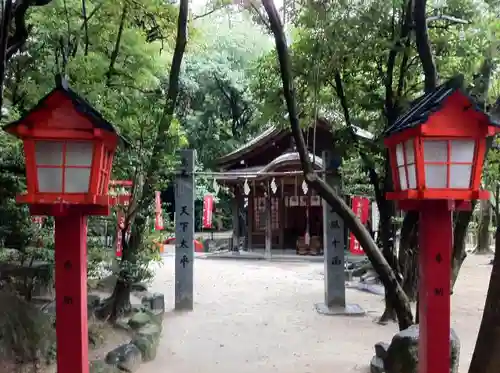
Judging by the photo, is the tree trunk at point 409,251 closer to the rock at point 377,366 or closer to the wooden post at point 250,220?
the rock at point 377,366

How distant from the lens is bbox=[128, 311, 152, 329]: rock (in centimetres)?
771

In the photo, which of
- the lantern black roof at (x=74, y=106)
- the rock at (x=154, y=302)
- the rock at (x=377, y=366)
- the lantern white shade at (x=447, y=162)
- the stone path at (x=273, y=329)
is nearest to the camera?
the lantern black roof at (x=74, y=106)

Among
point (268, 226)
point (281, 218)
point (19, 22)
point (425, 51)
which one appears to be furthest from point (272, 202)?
point (19, 22)

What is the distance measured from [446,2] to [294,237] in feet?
45.8

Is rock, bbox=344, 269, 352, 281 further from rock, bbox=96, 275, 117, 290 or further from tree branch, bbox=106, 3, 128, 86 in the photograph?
tree branch, bbox=106, 3, 128, 86

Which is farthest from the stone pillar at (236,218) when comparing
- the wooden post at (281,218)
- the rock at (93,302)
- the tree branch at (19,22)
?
the tree branch at (19,22)

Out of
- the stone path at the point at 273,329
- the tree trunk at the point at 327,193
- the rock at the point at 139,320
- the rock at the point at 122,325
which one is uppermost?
the tree trunk at the point at 327,193

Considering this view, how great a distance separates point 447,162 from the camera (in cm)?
302

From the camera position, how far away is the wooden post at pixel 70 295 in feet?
10.4

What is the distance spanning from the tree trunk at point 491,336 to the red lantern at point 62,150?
8.32ft

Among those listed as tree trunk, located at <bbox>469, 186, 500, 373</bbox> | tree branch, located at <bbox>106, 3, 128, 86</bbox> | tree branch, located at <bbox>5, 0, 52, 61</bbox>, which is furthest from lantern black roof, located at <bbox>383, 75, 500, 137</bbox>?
tree branch, located at <bbox>106, 3, 128, 86</bbox>

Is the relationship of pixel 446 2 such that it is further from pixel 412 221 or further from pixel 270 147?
pixel 270 147

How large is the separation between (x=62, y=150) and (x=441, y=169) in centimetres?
236

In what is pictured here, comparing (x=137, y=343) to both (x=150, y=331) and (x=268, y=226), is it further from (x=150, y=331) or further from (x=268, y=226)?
(x=268, y=226)
